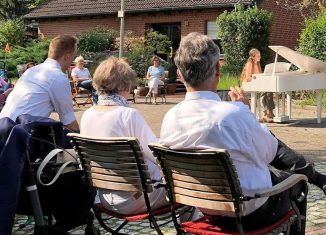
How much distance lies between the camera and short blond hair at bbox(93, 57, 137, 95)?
Result: 4.46 m

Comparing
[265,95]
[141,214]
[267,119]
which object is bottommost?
[267,119]

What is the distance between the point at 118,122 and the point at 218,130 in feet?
3.31

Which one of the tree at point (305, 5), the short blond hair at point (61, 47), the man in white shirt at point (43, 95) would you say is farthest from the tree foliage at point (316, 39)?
the man in white shirt at point (43, 95)

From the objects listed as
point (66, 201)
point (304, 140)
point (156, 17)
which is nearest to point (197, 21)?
point (156, 17)

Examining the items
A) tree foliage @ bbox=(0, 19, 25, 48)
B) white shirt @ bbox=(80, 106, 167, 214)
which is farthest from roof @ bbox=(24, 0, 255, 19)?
white shirt @ bbox=(80, 106, 167, 214)

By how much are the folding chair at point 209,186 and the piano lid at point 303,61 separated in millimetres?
10238

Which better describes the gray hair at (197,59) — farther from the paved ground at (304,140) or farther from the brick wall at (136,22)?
the brick wall at (136,22)

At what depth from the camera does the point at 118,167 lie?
4.04 meters

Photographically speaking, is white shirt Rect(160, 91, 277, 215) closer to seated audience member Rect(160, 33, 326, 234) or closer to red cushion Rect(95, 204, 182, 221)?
seated audience member Rect(160, 33, 326, 234)

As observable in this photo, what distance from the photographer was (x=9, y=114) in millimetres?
5266

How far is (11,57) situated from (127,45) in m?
6.04

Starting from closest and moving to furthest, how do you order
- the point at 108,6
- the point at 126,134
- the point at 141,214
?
the point at 141,214 < the point at 126,134 < the point at 108,6

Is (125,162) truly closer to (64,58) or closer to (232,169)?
(232,169)

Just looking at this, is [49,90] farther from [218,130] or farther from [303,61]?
[303,61]
